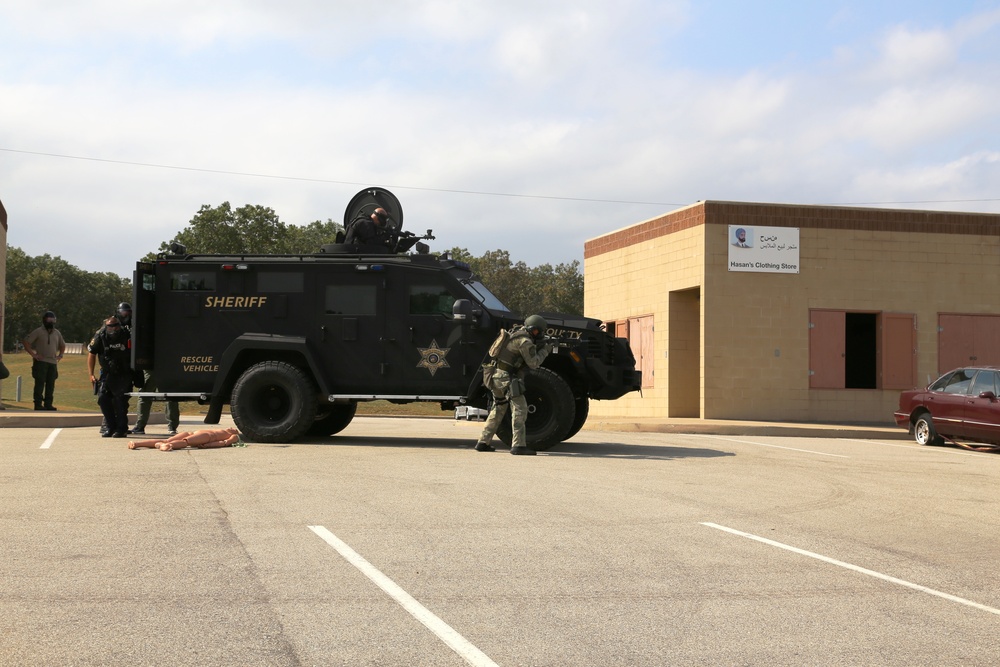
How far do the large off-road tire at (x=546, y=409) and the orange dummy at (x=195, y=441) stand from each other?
372 cm

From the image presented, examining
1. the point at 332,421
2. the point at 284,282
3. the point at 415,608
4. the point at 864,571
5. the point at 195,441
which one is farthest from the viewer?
the point at 332,421

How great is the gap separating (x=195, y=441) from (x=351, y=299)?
2846 millimetres

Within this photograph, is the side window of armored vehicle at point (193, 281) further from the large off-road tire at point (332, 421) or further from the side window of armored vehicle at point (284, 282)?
the large off-road tire at point (332, 421)

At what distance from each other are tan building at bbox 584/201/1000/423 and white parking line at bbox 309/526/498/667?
754 inches

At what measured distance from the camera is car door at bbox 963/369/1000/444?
1780cm

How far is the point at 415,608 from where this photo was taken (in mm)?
5641

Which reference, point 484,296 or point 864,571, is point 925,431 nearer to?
point 484,296

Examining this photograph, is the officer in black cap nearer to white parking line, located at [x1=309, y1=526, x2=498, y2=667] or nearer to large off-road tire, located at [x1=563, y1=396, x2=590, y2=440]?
large off-road tire, located at [x1=563, y1=396, x2=590, y2=440]

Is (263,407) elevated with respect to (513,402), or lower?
lower

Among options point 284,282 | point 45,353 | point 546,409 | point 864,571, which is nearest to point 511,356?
point 546,409

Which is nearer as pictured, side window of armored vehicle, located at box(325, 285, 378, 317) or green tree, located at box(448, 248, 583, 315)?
side window of armored vehicle, located at box(325, 285, 378, 317)

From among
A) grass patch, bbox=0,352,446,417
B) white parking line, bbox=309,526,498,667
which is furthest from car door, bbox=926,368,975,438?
white parking line, bbox=309,526,498,667

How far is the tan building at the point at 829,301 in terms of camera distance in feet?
84.1

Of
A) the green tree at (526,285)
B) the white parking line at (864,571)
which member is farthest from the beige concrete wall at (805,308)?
the green tree at (526,285)
